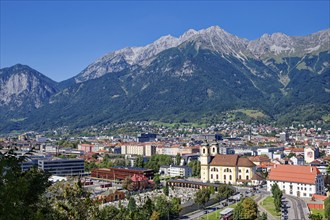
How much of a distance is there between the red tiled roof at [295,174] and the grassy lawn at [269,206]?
3816 millimetres

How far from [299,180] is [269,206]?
7.84 m

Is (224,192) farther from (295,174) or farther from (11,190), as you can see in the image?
(11,190)

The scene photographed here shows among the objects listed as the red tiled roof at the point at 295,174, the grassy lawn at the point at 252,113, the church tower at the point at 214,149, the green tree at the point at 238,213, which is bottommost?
the green tree at the point at 238,213

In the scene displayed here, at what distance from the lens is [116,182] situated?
67.0m

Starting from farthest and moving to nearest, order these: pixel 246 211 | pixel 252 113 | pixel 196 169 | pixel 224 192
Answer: pixel 252 113 < pixel 196 169 < pixel 224 192 < pixel 246 211

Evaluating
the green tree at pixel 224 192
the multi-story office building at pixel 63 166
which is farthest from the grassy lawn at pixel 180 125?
the green tree at pixel 224 192

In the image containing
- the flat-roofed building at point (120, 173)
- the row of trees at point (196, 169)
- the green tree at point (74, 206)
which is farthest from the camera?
the row of trees at point (196, 169)

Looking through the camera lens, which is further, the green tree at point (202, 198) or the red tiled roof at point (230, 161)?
the red tiled roof at point (230, 161)

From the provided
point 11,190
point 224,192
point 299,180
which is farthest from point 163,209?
point 11,190

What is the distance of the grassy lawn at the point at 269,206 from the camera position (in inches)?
1510

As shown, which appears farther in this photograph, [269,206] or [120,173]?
[120,173]

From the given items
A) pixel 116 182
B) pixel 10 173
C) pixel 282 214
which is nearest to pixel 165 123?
pixel 116 182

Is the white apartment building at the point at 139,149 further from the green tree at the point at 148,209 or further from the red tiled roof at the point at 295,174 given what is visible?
the green tree at the point at 148,209

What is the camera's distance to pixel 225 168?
60.6m
